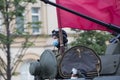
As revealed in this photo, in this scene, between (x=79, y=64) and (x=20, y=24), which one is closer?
(x=79, y=64)

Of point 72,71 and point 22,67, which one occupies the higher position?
point 72,71

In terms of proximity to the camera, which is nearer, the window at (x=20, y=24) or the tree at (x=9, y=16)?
the tree at (x=9, y=16)

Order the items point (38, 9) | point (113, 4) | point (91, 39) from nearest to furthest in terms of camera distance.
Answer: point (113, 4), point (91, 39), point (38, 9)

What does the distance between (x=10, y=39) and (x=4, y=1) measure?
137 centimetres

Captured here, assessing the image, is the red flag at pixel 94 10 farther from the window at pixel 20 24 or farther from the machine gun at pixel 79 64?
the window at pixel 20 24

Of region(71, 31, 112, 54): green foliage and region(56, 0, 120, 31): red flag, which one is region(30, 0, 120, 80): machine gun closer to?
region(56, 0, 120, 31): red flag

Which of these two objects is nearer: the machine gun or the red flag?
the machine gun

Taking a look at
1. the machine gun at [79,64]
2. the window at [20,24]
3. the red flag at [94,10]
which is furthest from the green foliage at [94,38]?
the machine gun at [79,64]

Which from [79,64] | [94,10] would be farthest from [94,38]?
[79,64]

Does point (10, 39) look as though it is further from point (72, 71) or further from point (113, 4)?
point (72, 71)

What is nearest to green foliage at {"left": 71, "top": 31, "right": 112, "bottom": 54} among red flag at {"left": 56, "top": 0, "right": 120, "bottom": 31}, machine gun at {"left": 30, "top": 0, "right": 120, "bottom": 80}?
red flag at {"left": 56, "top": 0, "right": 120, "bottom": 31}

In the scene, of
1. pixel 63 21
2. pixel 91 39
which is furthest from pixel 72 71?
pixel 91 39

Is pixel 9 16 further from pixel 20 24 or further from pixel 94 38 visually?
pixel 94 38

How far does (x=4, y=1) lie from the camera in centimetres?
2022
